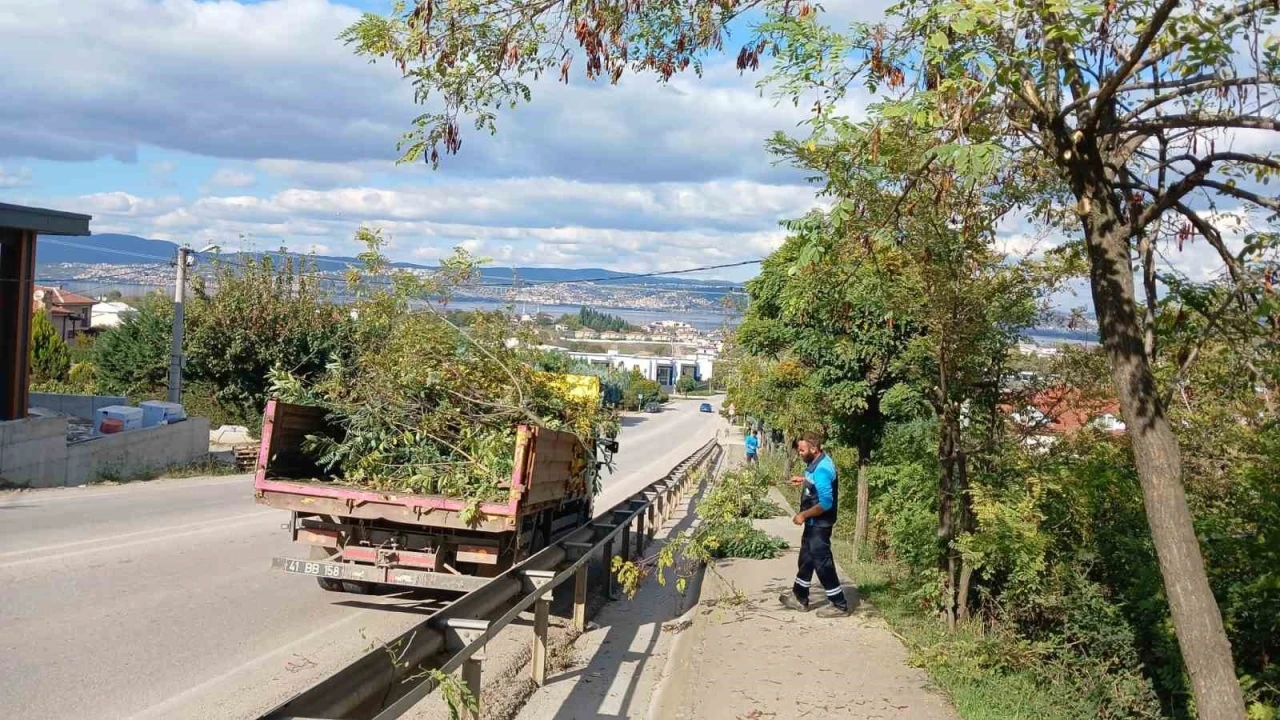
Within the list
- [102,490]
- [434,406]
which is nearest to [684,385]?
[102,490]

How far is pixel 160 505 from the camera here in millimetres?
18094

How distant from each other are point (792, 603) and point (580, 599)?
2099mm

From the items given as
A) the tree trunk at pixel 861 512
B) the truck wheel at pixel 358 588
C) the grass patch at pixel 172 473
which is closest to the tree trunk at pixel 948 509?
the tree trunk at pixel 861 512

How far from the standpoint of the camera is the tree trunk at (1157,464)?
4988 millimetres

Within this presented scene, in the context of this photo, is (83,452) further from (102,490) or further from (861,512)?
(861,512)

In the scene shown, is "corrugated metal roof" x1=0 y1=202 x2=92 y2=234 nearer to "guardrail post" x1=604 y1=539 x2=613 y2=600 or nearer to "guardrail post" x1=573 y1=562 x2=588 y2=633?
"guardrail post" x1=604 y1=539 x2=613 y2=600

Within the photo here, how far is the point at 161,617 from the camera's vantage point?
31.4 feet

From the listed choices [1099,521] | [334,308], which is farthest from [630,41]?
[334,308]

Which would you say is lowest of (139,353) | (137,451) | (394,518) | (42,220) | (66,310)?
(137,451)

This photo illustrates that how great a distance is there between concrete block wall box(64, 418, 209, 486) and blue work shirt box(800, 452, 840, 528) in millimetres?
17211

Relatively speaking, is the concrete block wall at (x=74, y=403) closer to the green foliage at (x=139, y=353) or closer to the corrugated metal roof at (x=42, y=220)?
the green foliage at (x=139, y=353)

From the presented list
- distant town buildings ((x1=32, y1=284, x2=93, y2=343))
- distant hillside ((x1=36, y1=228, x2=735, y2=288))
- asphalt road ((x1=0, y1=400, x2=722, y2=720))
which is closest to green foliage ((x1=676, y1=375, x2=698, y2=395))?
distant hillside ((x1=36, y1=228, x2=735, y2=288))

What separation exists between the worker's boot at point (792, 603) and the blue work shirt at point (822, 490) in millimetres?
922

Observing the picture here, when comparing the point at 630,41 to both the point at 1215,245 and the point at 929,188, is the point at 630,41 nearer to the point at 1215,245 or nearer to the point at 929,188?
the point at 929,188
